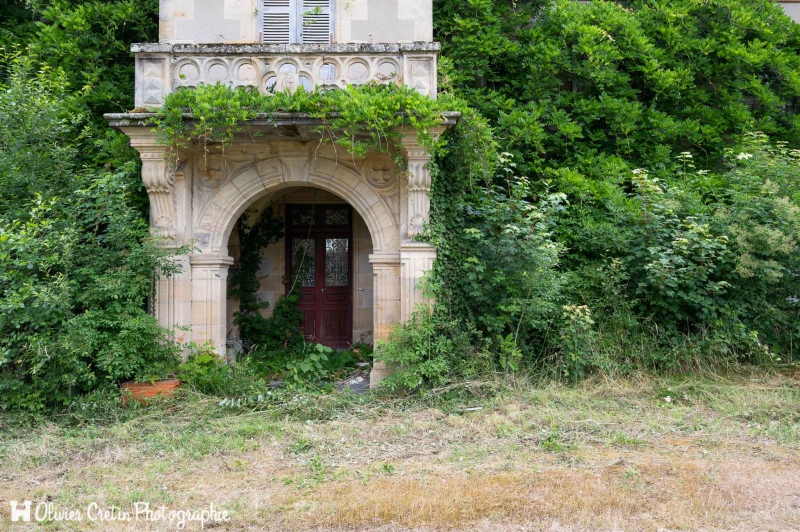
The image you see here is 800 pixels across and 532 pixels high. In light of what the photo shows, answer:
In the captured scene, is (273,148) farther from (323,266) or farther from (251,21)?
(323,266)

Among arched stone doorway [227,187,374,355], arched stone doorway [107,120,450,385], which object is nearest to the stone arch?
arched stone doorway [107,120,450,385]

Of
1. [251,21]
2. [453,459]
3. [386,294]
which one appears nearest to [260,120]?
[251,21]

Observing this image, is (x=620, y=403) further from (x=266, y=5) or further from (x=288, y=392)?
(x=266, y=5)

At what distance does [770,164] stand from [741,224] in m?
1.23

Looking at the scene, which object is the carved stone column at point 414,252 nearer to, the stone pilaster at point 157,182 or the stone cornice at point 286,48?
the stone cornice at point 286,48

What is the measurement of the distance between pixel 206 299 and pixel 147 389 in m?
1.40

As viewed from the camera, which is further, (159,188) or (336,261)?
(336,261)

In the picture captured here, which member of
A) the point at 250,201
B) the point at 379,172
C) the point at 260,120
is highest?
the point at 260,120

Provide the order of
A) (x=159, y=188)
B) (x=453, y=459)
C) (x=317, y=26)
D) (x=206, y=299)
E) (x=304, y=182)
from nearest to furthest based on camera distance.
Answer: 1. (x=453, y=459)
2. (x=159, y=188)
3. (x=206, y=299)
4. (x=304, y=182)
5. (x=317, y=26)

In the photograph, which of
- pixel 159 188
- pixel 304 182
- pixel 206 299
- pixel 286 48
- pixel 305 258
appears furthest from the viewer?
pixel 305 258

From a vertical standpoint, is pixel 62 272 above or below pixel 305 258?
below

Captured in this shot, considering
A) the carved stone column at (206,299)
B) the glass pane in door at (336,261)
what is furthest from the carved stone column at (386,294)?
the glass pane in door at (336,261)

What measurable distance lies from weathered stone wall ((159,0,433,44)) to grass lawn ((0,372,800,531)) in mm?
4711

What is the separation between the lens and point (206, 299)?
7.27 m
